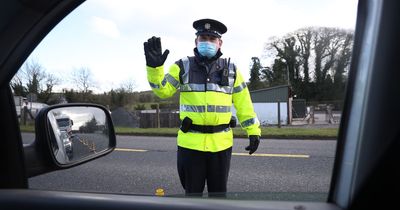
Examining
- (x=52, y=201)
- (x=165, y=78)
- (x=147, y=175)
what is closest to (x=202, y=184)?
(x=165, y=78)

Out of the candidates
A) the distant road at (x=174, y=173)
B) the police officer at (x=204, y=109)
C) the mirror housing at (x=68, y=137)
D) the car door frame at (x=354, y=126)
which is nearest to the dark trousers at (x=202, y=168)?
the police officer at (x=204, y=109)

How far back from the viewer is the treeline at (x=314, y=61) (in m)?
1.14

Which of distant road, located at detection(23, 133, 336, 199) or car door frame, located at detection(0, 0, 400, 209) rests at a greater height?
car door frame, located at detection(0, 0, 400, 209)

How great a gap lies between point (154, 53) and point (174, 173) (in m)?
4.61

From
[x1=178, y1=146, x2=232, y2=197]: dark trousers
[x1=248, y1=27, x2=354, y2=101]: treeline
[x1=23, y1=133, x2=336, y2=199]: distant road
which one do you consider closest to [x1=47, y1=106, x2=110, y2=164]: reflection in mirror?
[x1=248, y1=27, x2=354, y2=101]: treeline

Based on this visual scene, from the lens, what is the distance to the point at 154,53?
295 cm

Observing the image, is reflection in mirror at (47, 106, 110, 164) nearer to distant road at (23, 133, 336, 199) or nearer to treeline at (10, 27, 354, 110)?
treeline at (10, 27, 354, 110)

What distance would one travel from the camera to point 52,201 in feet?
4.27

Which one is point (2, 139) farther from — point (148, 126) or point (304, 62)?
point (148, 126)

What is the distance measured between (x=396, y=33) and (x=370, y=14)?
96 mm

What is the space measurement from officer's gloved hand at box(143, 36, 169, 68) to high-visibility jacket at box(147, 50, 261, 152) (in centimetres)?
32

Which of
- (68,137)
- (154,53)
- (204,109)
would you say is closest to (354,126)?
(68,137)

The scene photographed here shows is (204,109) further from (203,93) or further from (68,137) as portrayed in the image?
(68,137)

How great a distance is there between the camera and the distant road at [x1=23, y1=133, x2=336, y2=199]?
596cm
